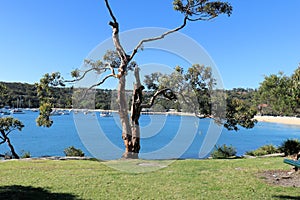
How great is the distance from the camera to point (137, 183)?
6418 millimetres

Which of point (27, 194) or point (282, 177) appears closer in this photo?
point (27, 194)

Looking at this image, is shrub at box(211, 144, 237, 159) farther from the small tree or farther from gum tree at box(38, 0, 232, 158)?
the small tree

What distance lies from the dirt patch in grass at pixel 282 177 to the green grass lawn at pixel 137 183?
→ 24 cm

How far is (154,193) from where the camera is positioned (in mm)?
5574

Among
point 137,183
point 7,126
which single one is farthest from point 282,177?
point 7,126

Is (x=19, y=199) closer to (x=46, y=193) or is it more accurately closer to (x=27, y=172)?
(x=46, y=193)

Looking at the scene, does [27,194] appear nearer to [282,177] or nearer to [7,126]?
[282,177]

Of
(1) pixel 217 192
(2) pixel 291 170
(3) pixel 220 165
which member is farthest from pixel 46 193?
(2) pixel 291 170

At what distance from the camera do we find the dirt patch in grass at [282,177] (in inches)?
255

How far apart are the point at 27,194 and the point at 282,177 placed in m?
5.89

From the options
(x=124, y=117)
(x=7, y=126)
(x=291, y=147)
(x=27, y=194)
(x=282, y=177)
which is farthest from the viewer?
(x=7, y=126)

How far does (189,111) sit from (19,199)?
10926 mm

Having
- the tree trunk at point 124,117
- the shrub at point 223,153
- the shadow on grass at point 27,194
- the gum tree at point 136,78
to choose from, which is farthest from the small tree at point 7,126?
the shadow on grass at point 27,194

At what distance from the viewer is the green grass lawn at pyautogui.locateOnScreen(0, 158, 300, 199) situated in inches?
211
